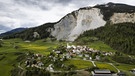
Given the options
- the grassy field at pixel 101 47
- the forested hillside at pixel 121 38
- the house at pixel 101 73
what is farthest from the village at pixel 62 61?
the forested hillside at pixel 121 38

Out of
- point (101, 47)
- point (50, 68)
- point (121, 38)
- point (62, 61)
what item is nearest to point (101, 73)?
point (50, 68)

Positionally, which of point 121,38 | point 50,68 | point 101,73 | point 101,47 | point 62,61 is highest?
point 121,38

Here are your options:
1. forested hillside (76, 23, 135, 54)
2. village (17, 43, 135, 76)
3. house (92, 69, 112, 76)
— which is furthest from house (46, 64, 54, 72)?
forested hillside (76, 23, 135, 54)

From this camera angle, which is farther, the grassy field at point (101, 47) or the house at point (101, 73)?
the grassy field at point (101, 47)

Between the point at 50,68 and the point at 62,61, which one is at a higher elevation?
the point at 62,61

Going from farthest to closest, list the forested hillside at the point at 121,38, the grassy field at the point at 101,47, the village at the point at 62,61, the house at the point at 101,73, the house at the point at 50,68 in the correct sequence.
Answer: the forested hillside at the point at 121,38, the grassy field at the point at 101,47, the house at the point at 50,68, the village at the point at 62,61, the house at the point at 101,73

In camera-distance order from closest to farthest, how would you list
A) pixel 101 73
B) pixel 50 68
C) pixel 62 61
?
pixel 101 73 → pixel 50 68 → pixel 62 61

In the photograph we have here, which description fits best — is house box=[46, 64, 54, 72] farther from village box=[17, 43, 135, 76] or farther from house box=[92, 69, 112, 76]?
house box=[92, 69, 112, 76]

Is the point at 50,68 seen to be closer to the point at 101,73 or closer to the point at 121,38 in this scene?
the point at 101,73

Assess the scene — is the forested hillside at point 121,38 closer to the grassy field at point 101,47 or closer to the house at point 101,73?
the grassy field at point 101,47

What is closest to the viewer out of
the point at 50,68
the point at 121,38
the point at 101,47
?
the point at 50,68

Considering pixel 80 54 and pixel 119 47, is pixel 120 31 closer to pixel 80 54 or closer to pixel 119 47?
pixel 119 47
